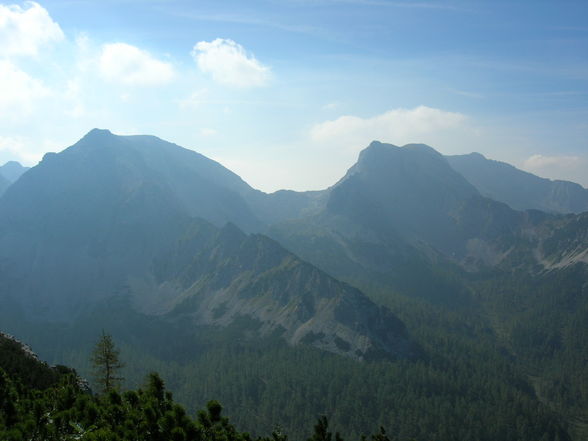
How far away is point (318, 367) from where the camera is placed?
197m

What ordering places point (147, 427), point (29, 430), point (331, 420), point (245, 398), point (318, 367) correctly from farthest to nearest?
point (318, 367)
point (245, 398)
point (331, 420)
point (29, 430)
point (147, 427)

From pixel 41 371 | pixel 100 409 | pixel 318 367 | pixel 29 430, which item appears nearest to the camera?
pixel 29 430

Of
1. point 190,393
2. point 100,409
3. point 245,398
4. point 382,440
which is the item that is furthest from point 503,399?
point 100,409

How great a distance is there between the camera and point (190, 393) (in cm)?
18588

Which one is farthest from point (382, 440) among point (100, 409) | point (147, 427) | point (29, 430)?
point (29, 430)

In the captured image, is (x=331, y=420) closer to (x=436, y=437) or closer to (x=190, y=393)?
(x=436, y=437)

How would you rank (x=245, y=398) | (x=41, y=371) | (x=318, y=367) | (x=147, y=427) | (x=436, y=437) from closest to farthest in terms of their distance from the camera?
(x=147, y=427)
(x=41, y=371)
(x=436, y=437)
(x=245, y=398)
(x=318, y=367)

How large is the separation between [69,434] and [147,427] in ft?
28.9

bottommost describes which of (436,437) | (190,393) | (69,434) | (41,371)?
(190,393)

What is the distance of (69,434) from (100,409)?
2558 millimetres

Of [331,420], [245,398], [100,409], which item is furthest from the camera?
[245,398]

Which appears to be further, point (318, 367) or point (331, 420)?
point (318, 367)

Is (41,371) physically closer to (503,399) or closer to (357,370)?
(357,370)

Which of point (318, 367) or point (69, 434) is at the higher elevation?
point (69, 434)
